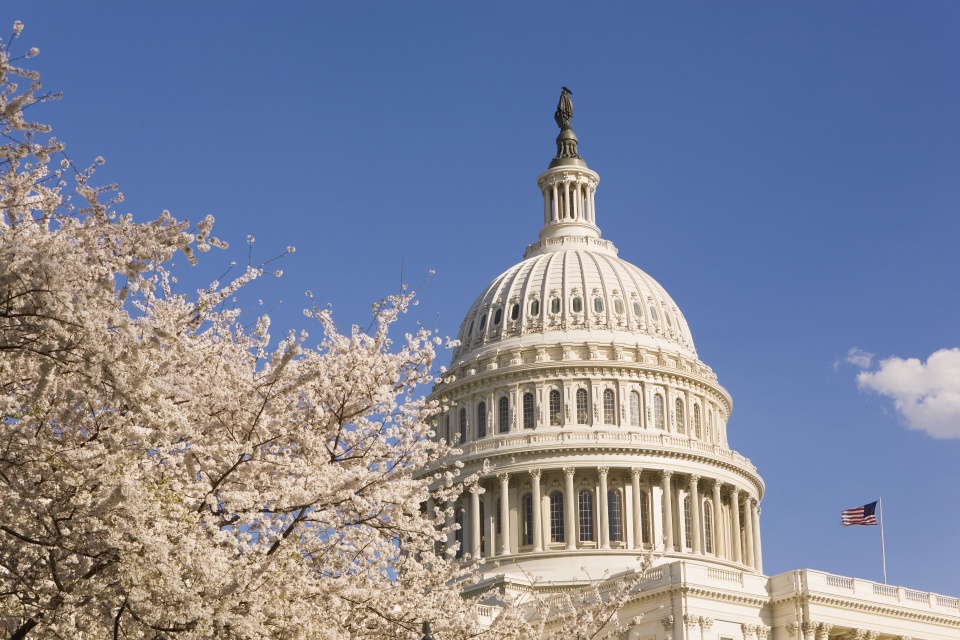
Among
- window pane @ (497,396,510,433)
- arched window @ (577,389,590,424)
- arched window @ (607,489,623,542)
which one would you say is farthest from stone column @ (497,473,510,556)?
arched window @ (577,389,590,424)

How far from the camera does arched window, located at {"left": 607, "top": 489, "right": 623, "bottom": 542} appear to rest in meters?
92.4

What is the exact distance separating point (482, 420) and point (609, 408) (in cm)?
875

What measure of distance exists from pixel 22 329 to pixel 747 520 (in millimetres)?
87385

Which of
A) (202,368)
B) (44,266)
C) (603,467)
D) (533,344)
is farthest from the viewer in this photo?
(533,344)

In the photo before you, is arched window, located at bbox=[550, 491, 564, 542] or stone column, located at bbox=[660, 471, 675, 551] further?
arched window, located at bbox=[550, 491, 564, 542]

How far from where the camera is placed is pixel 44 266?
52.3ft

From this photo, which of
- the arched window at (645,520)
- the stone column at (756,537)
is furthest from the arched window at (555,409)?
the stone column at (756,537)

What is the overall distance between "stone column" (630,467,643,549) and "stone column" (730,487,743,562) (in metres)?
7.93

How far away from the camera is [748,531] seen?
326 feet

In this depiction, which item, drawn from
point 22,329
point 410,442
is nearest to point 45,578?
point 22,329

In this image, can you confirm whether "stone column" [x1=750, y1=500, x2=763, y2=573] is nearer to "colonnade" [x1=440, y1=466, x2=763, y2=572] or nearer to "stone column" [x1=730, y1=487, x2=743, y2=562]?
"stone column" [x1=730, y1=487, x2=743, y2=562]

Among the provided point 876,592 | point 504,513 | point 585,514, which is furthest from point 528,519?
point 876,592

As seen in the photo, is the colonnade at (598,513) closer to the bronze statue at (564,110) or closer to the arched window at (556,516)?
the arched window at (556,516)

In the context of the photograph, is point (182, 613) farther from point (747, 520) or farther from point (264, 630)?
point (747, 520)
